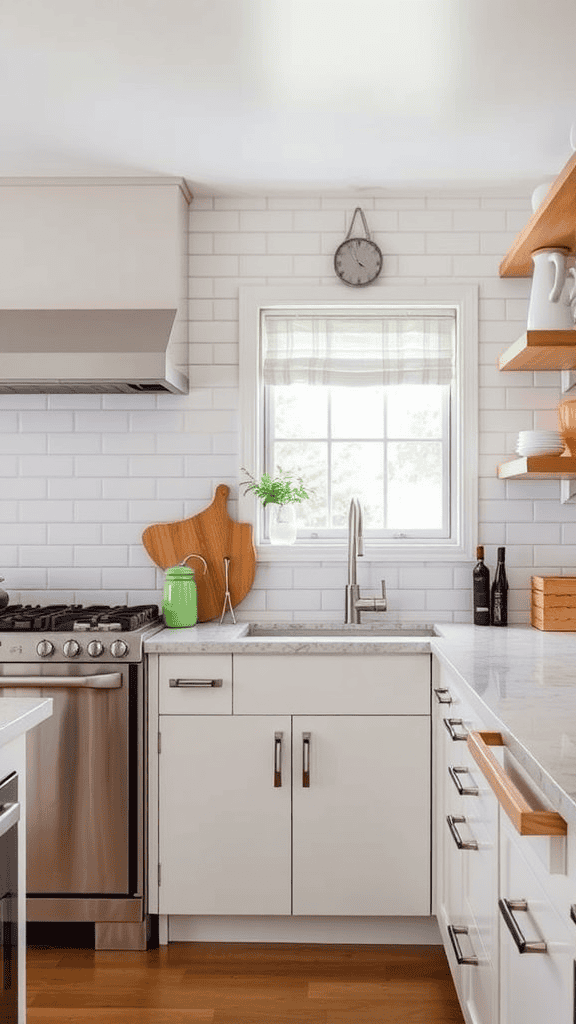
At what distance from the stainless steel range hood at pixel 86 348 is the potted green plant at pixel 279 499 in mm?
549

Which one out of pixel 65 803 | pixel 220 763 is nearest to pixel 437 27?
pixel 220 763

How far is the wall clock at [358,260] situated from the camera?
12.4 ft

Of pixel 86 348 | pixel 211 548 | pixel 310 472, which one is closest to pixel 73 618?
pixel 211 548

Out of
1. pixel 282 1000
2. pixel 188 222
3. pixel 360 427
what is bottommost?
pixel 282 1000

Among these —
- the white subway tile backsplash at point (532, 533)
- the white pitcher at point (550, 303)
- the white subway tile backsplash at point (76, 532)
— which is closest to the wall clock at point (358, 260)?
the white pitcher at point (550, 303)

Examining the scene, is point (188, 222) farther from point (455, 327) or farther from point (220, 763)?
point (220, 763)

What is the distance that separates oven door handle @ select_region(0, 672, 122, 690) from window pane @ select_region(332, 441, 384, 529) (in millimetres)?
1267

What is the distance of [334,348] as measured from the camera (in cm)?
390

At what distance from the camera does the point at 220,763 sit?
3.15 meters

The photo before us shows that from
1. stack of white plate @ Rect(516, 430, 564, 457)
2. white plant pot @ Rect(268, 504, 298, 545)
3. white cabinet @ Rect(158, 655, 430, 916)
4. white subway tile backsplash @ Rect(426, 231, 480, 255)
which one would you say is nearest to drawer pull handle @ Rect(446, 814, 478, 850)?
white cabinet @ Rect(158, 655, 430, 916)

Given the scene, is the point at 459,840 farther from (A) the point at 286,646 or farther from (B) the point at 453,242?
(B) the point at 453,242

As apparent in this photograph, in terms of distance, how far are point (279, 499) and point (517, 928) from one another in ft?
7.86

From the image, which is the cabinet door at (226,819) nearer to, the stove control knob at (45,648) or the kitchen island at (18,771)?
the stove control knob at (45,648)

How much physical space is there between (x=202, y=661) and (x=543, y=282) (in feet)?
5.57
